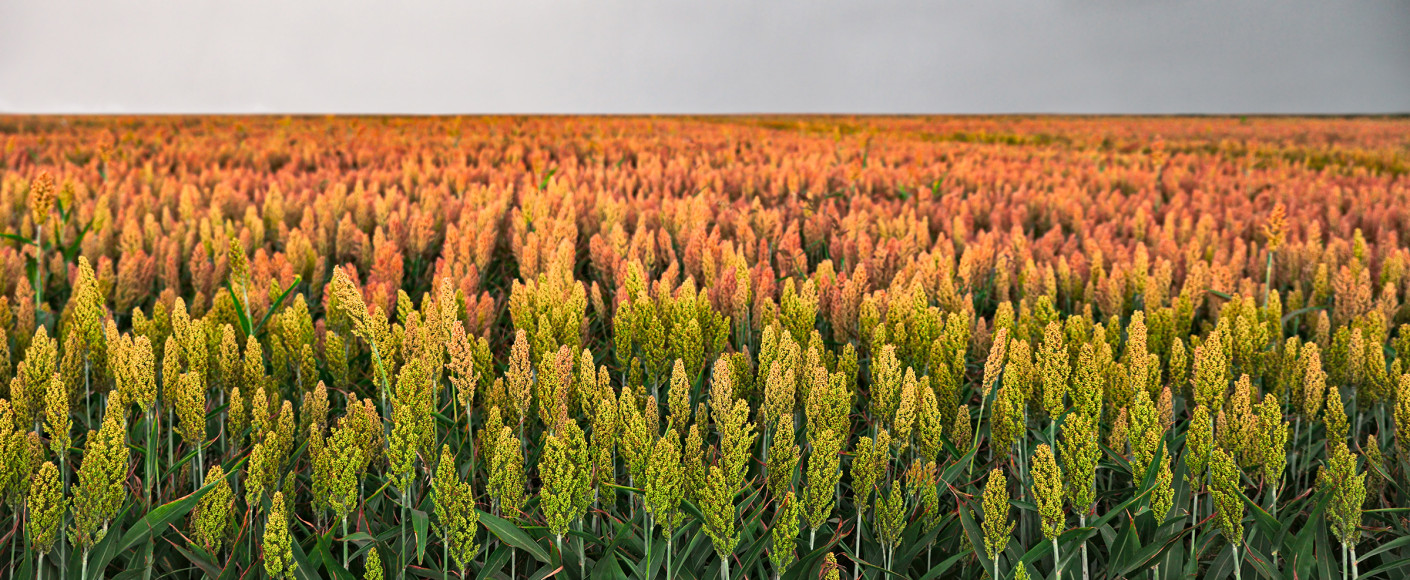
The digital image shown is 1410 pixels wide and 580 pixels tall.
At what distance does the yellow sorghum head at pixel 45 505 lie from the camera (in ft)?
4.34

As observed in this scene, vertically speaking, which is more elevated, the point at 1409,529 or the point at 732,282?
the point at 732,282

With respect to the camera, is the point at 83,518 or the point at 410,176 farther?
the point at 410,176

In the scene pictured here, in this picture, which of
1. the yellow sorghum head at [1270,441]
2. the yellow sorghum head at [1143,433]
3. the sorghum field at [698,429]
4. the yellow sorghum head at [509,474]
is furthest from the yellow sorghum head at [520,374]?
the yellow sorghum head at [1270,441]

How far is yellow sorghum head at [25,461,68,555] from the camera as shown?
1.32 metres

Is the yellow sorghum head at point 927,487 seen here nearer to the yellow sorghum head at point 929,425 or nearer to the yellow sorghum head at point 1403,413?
the yellow sorghum head at point 929,425

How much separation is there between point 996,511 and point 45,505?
5.22 feet

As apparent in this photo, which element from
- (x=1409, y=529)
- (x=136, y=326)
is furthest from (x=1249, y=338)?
(x=136, y=326)

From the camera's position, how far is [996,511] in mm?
1373

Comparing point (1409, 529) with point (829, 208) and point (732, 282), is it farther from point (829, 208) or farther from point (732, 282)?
point (829, 208)

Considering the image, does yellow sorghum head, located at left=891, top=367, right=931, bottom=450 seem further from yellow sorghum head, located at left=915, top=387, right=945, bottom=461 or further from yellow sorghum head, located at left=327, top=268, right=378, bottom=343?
yellow sorghum head, located at left=327, top=268, right=378, bottom=343

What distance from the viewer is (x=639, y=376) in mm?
1959

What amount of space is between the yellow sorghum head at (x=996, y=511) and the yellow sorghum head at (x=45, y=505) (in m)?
1.53

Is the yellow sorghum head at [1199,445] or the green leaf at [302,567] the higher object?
the yellow sorghum head at [1199,445]

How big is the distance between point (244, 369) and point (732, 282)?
122 centimetres
